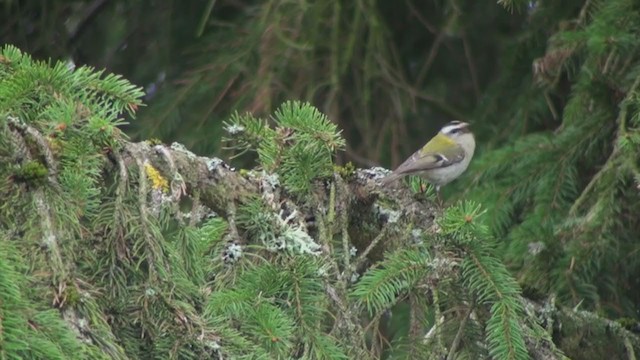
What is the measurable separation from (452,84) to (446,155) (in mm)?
1106

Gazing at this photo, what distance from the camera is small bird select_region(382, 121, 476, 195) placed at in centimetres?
496

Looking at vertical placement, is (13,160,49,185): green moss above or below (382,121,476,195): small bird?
above

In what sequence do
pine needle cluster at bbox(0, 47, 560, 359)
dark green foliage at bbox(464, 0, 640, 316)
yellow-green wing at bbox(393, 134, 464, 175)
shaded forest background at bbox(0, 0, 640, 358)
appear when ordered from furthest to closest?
1. yellow-green wing at bbox(393, 134, 464, 175)
2. shaded forest background at bbox(0, 0, 640, 358)
3. dark green foliage at bbox(464, 0, 640, 316)
4. pine needle cluster at bbox(0, 47, 560, 359)

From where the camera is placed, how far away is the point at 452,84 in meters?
6.19

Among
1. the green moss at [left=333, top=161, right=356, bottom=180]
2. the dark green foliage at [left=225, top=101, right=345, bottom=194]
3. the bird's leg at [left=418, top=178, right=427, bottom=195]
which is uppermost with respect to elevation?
the dark green foliage at [left=225, top=101, right=345, bottom=194]

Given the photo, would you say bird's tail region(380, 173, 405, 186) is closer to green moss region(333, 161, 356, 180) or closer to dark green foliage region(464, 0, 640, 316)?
green moss region(333, 161, 356, 180)

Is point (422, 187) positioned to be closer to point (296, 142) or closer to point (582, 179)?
point (296, 142)

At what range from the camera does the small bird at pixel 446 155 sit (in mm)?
4961

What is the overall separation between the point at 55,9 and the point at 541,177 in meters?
2.73

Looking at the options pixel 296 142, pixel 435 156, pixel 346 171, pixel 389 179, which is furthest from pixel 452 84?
pixel 296 142

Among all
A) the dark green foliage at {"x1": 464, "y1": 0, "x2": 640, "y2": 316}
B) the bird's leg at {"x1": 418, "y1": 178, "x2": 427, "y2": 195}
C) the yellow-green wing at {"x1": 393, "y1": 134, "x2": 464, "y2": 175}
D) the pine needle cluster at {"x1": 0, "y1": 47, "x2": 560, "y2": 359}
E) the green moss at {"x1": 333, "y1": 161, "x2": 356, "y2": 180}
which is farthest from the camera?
the yellow-green wing at {"x1": 393, "y1": 134, "x2": 464, "y2": 175}

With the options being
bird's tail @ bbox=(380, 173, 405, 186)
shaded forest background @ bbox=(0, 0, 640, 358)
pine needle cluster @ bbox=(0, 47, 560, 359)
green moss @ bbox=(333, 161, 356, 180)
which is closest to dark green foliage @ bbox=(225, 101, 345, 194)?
pine needle cluster @ bbox=(0, 47, 560, 359)

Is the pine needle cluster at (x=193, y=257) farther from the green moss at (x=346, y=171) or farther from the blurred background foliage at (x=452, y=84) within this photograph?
the blurred background foliage at (x=452, y=84)

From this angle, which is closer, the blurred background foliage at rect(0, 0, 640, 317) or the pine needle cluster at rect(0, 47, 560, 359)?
the pine needle cluster at rect(0, 47, 560, 359)
